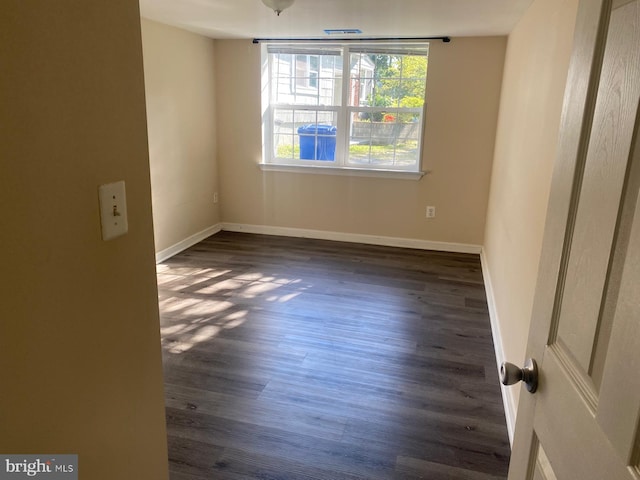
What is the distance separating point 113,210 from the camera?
3.03 ft

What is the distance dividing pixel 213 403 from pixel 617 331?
6.70 feet

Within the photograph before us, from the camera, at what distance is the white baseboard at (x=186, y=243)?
4.36 m

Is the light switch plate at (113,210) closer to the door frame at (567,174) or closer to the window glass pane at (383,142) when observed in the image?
the door frame at (567,174)

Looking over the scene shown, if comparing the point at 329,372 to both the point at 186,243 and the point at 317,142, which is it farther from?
the point at 317,142

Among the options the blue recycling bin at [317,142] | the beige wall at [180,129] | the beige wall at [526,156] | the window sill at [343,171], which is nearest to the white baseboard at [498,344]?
the beige wall at [526,156]

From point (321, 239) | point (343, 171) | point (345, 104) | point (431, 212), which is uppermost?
point (345, 104)

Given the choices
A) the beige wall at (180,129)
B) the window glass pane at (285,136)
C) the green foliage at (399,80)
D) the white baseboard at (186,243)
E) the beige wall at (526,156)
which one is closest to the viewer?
the beige wall at (526,156)

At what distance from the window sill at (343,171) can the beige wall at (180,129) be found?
72cm

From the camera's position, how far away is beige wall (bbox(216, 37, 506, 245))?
14.5 feet

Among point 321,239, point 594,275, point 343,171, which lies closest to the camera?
point 594,275

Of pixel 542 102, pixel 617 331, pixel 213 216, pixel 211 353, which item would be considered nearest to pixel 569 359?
pixel 617 331

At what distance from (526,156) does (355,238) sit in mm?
2767

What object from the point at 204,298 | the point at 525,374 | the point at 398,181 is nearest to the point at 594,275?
the point at 525,374

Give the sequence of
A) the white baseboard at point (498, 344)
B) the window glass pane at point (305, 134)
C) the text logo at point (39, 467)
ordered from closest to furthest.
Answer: the text logo at point (39, 467), the white baseboard at point (498, 344), the window glass pane at point (305, 134)
